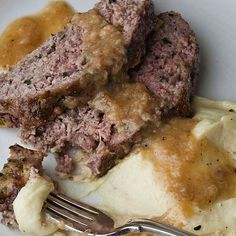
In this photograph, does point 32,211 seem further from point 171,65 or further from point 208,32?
point 208,32

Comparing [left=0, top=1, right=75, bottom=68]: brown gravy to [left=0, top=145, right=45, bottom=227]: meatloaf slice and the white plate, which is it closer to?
the white plate

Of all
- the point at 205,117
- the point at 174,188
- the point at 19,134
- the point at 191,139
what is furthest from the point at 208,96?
the point at 19,134

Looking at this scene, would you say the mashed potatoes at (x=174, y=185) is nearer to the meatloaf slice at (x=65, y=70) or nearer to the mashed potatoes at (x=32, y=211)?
the mashed potatoes at (x=32, y=211)

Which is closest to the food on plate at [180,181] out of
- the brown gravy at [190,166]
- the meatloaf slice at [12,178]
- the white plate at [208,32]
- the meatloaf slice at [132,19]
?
the brown gravy at [190,166]

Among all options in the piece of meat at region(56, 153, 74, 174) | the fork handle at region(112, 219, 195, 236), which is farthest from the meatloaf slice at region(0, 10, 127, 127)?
the fork handle at region(112, 219, 195, 236)

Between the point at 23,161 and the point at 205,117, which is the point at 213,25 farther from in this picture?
the point at 23,161
